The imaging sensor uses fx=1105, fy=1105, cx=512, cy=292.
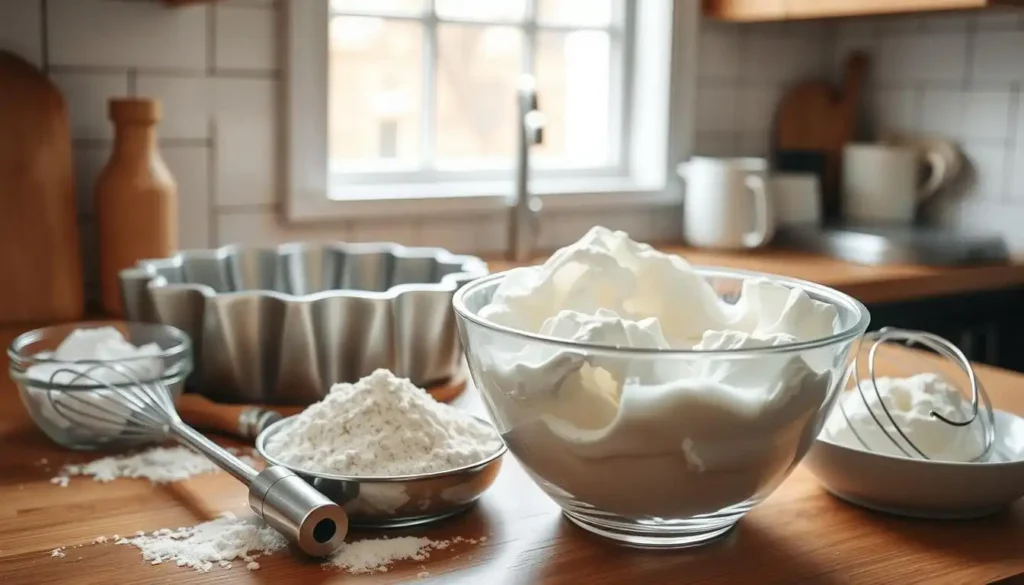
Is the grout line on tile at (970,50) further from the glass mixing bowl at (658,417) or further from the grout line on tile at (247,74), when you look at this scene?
the glass mixing bowl at (658,417)

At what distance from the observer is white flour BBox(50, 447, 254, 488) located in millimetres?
855

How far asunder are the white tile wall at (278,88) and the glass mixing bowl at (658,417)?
1022 millimetres

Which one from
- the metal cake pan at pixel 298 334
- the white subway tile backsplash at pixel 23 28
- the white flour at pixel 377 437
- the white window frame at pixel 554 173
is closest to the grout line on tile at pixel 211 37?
the white window frame at pixel 554 173

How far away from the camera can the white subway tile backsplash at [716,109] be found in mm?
2145

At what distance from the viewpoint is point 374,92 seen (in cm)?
191

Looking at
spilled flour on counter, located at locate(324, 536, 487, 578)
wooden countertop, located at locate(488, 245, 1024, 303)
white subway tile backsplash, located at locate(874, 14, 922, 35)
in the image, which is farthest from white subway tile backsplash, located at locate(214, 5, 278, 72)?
white subway tile backsplash, located at locate(874, 14, 922, 35)

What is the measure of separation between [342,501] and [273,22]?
1.09 metres

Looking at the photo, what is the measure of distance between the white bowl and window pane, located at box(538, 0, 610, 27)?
1411mm

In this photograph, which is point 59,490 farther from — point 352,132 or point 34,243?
point 352,132

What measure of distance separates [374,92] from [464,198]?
25 centimetres

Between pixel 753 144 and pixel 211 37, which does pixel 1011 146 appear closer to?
pixel 753 144

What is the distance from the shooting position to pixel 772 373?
0.66 metres

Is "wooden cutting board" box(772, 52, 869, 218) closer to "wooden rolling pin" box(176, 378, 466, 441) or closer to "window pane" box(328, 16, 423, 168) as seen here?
"window pane" box(328, 16, 423, 168)

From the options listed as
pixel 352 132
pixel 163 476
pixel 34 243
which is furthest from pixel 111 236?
pixel 163 476
